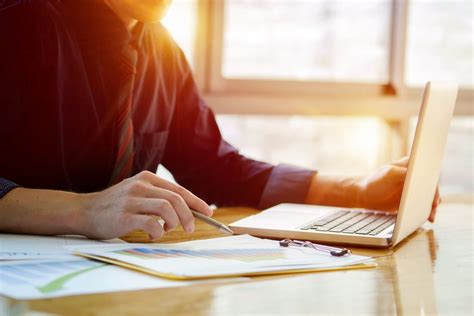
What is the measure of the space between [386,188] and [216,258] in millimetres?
611

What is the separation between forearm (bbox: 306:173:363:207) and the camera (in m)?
1.52

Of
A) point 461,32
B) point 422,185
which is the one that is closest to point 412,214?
point 422,185

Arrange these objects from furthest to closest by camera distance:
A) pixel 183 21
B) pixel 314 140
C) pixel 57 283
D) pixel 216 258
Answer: pixel 314 140, pixel 183 21, pixel 216 258, pixel 57 283

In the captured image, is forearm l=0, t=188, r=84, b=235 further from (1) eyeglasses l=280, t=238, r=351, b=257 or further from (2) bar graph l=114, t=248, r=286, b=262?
(1) eyeglasses l=280, t=238, r=351, b=257

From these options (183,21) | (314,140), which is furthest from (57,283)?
(314,140)

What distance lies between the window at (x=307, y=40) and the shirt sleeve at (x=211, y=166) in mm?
1456

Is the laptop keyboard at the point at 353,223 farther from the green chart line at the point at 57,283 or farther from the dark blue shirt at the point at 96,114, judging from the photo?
the green chart line at the point at 57,283

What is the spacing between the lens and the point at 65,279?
0.78 meters

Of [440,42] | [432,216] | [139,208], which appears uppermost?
[440,42]

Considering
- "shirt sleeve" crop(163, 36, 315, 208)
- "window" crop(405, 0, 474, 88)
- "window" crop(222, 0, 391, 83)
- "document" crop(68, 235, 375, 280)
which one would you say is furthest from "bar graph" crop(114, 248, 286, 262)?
"window" crop(405, 0, 474, 88)

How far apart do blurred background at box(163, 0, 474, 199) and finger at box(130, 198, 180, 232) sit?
219cm

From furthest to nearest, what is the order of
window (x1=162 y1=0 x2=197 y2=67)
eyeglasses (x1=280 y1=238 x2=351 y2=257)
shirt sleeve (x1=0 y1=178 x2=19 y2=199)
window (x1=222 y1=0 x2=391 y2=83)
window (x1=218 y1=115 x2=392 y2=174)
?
window (x1=218 y1=115 x2=392 y2=174) < window (x1=222 y1=0 x2=391 y2=83) < window (x1=162 y1=0 x2=197 y2=67) < shirt sleeve (x1=0 y1=178 x2=19 y2=199) < eyeglasses (x1=280 y1=238 x2=351 y2=257)

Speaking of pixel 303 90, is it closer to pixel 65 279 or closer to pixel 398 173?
pixel 398 173

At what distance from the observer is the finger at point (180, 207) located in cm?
101
